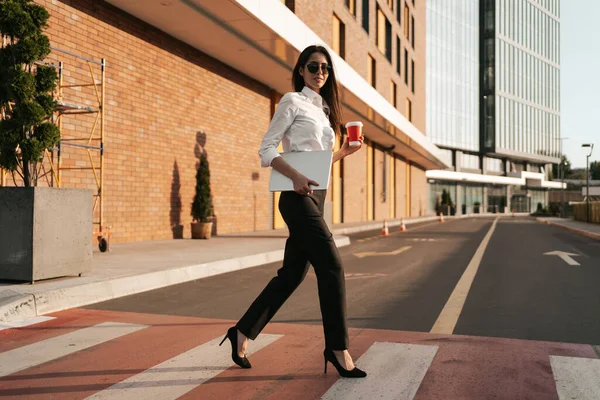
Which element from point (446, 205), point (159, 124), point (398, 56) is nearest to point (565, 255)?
point (159, 124)

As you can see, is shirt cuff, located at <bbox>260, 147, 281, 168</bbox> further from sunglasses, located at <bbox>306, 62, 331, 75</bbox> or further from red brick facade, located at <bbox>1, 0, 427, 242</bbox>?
red brick facade, located at <bbox>1, 0, 427, 242</bbox>

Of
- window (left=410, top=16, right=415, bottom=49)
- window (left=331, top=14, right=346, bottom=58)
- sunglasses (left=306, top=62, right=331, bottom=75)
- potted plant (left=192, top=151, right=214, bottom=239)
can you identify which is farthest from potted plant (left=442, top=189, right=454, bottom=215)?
sunglasses (left=306, top=62, right=331, bottom=75)

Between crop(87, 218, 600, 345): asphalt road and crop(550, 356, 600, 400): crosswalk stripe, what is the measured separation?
0.73 m

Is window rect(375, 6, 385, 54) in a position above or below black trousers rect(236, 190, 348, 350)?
above

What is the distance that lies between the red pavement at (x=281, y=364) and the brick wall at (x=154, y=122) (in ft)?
25.4

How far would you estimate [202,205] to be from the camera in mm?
15461

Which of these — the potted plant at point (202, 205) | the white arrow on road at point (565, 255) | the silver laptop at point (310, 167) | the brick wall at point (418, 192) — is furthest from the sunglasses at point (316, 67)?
the brick wall at point (418, 192)

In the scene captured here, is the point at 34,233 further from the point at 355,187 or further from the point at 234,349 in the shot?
the point at 355,187

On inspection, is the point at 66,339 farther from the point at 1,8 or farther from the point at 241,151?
the point at 241,151

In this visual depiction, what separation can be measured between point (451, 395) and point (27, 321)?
3.98 meters

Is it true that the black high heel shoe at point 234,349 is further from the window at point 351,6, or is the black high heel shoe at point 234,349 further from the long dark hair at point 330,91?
the window at point 351,6

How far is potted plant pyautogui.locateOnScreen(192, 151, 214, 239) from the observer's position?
15.5 metres

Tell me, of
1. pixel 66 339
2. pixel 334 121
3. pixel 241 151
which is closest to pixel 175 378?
pixel 66 339

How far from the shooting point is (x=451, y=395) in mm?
3266
